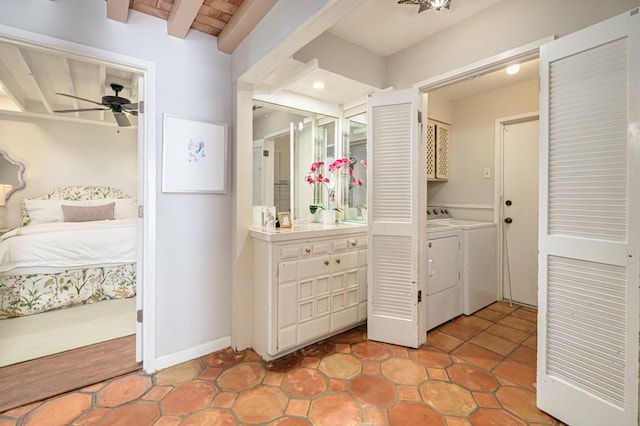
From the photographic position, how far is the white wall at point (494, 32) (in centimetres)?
148

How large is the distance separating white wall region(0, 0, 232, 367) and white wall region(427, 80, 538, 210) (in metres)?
2.84

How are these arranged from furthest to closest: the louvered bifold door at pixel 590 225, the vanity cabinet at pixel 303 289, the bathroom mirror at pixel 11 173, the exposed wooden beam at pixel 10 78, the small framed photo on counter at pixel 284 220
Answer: the bathroom mirror at pixel 11 173 < the exposed wooden beam at pixel 10 78 < the small framed photo on counter at pixel 284 220 < the vanity cabinet at pixel 303 289 < the louvered bifold door at pixel 590 225

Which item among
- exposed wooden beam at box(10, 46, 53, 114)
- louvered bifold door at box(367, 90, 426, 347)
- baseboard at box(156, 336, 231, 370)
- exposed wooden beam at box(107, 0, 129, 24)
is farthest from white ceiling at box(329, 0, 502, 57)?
exposed wooden beam at box(10, 46, 53, 114)

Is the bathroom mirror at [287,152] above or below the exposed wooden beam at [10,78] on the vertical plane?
below

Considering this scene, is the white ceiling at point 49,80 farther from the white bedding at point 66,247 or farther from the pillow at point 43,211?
the white bedding at point 66,247

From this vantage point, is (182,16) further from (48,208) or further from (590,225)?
(48,208)

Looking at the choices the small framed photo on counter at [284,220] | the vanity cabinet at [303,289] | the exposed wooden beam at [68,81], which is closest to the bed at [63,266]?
the exposed wooden beam at [68,81]

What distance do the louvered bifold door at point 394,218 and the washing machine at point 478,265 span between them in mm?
870

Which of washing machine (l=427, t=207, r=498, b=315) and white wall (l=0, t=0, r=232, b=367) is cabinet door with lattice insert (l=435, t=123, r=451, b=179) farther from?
white wall (l=0, t=0, r=232, b=367)

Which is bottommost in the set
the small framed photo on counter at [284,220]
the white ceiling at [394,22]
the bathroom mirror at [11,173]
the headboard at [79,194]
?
the small framed photo on counter at [284,220]

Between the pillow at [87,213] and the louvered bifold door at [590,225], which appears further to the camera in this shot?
the pillow at [87,213]

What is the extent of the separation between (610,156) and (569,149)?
0.16m

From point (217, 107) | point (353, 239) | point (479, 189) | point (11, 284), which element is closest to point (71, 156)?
point (11, 284)

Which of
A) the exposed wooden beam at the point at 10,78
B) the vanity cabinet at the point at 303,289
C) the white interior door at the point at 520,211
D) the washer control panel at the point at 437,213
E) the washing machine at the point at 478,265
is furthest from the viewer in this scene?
the washer control panel at the point at 437,213
